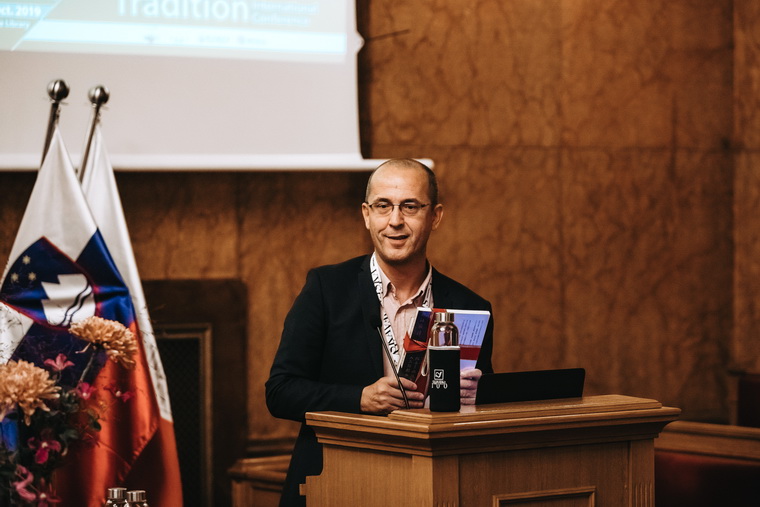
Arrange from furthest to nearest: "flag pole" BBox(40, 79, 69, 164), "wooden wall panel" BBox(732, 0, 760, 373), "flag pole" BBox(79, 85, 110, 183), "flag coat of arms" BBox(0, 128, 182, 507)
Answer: "wooden wall panel" BBox(732, 0, 760, 373) < "flag pole" BBox(79, 85, 110, 183) < "flag pole" BBox(40, 79, 69, 164) < "flag coat of arms" BBox(0, 128, 182, 507)

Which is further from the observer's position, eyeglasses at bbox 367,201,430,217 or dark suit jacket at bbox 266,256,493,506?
eyeglasses at bbox 367,201,430,217

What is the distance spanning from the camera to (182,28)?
13.2ft

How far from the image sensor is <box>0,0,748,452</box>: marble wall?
4.29 m

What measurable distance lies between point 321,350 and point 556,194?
8.29 ft

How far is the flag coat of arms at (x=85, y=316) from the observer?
299cm

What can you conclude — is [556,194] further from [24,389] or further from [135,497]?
Result: [24,389]

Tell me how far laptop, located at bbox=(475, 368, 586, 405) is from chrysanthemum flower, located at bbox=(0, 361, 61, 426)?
842 mm

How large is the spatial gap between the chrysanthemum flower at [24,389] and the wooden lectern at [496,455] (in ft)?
1.72

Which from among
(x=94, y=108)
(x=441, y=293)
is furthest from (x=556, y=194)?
(x=441, y=293)

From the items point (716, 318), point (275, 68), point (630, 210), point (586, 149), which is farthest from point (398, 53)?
point (716, 318)

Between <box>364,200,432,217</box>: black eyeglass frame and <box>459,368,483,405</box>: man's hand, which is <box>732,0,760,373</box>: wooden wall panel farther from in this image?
<box>459,368,483,405</box>: man's hand

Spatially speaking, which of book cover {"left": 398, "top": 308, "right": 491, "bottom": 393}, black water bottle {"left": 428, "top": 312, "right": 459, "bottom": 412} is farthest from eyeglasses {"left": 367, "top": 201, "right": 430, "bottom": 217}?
black water bottle {"left": 428, "top": 312, "right": 459, "bottom": 412}

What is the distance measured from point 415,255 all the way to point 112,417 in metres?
1.17

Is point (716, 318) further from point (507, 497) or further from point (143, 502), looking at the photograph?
point (143, 502)
